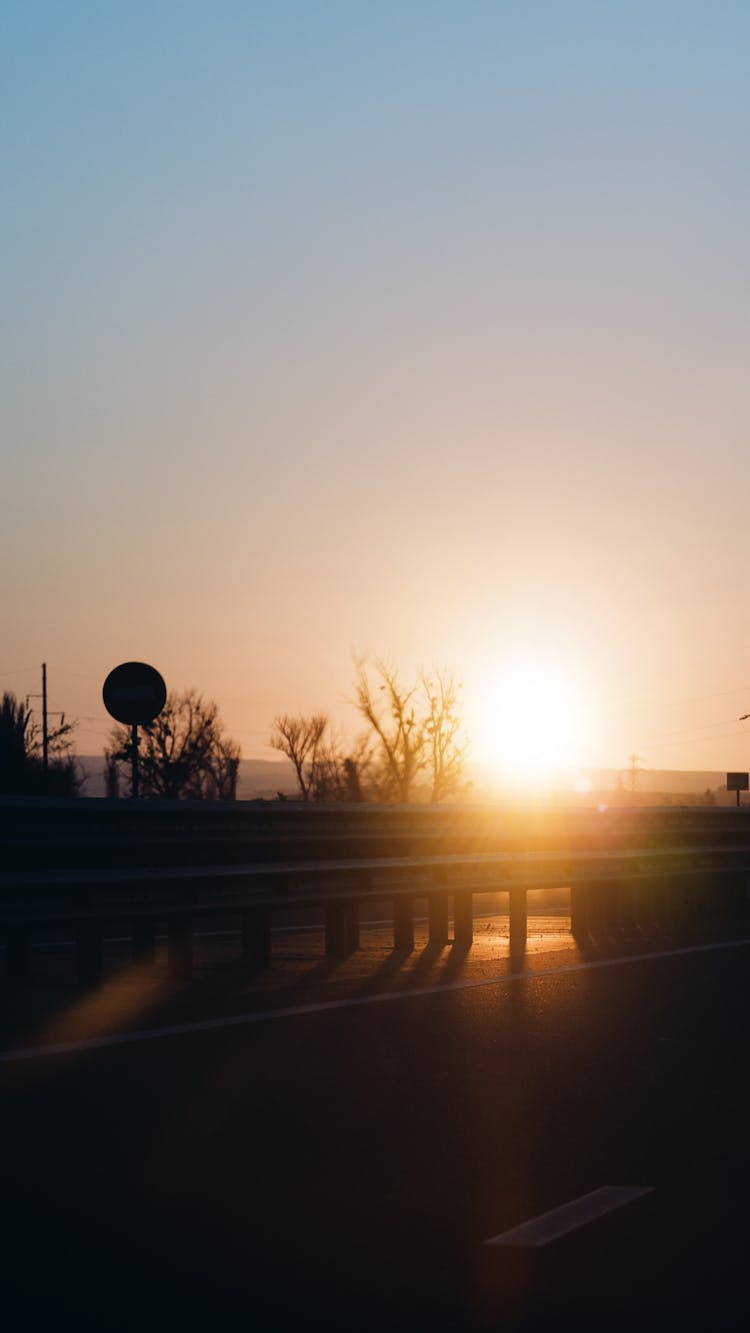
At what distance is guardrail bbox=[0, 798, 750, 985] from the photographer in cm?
1041

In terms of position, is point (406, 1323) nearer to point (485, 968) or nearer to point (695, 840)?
point (485, 968)

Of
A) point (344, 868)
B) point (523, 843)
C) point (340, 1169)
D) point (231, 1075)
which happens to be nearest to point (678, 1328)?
point (340, 1169)

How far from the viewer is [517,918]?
15.1m

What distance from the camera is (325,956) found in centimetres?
1342

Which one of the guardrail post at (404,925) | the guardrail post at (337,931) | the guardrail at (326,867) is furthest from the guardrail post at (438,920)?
the guardrail post at (337,931)

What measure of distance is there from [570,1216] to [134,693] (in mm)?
9936

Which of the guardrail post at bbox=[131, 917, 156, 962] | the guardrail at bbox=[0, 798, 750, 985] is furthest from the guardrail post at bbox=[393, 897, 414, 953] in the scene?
the guardrail post at bbox=[131, 917, 156, 962]

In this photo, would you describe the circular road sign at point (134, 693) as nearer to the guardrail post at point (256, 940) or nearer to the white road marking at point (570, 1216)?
the guardrail post at point (256, 940)

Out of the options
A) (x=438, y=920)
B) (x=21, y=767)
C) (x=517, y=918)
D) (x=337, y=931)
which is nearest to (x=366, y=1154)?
(x=337, y=931)

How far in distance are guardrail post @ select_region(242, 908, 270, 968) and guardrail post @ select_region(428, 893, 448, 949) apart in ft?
7.60

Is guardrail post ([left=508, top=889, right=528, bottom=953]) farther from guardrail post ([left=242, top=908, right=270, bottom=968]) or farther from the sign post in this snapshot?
the sign post

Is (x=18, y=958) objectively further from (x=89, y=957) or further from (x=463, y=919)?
(x=463, y=919)

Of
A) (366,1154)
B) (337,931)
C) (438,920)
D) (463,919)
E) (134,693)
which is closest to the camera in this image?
(366,1154)

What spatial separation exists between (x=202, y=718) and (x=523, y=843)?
113 m
